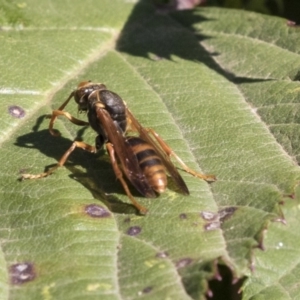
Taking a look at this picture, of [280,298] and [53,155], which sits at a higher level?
[53,155]

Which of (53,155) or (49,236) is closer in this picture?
(49,236)

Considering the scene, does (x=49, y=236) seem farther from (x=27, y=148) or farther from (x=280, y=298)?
(x=280, y=298)

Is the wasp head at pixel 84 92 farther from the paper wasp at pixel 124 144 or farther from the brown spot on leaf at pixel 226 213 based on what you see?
the brown spot on leaf at pixel 226 213

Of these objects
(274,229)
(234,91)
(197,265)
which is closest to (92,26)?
(234,91)

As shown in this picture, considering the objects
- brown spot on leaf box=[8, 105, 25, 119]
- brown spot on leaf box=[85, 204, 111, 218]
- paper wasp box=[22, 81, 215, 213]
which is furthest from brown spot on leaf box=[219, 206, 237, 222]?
brown spot on leaf box=[8, 105, 25, 119]

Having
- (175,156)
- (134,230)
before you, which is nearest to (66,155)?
(175,156)

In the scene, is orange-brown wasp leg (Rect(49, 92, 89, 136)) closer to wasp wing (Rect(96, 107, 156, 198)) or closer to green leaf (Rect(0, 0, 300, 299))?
green leaf (Rect(0, 0, 300, 299))
